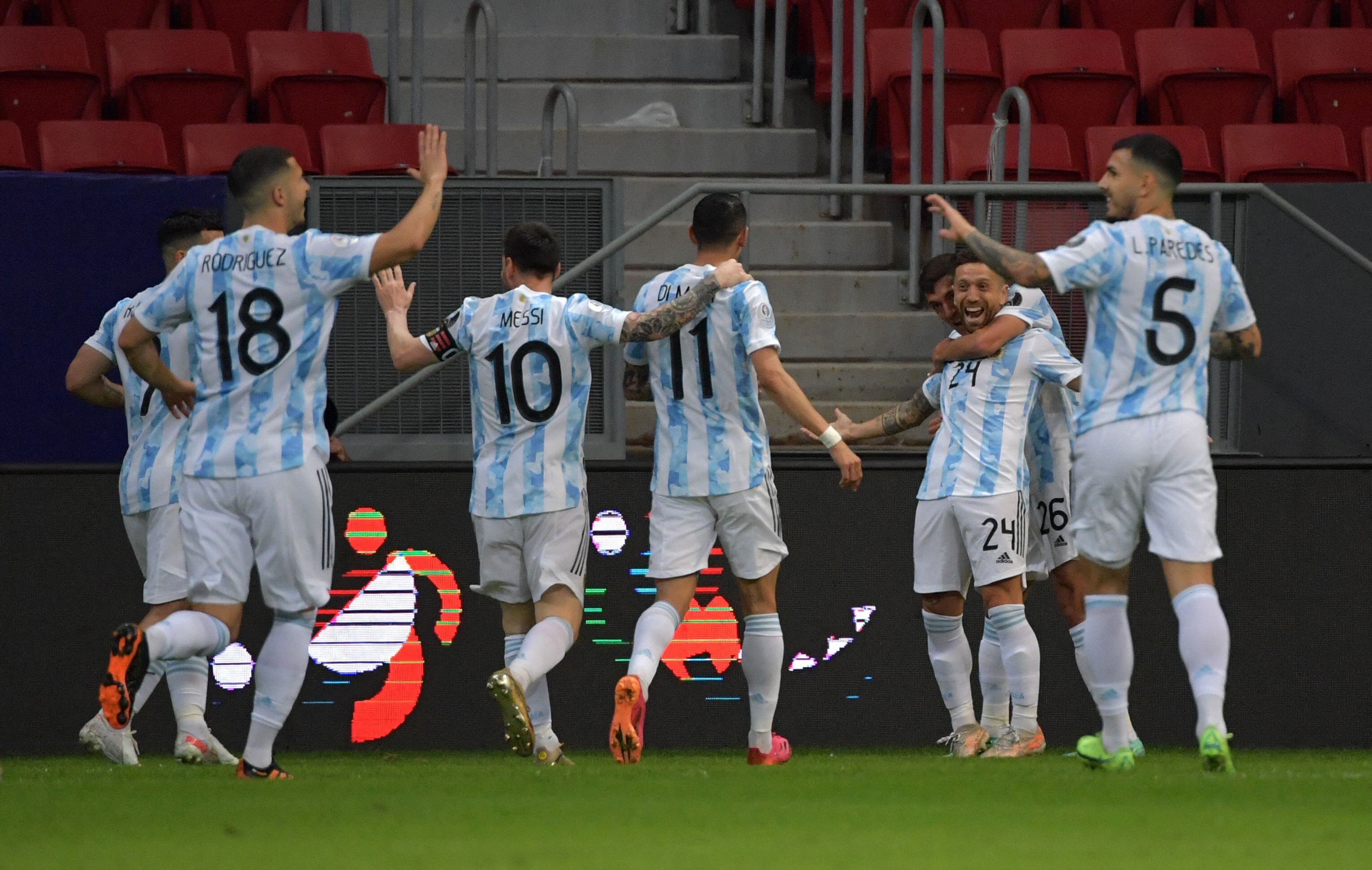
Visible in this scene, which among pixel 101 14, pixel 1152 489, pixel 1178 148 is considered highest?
pixel 101 14

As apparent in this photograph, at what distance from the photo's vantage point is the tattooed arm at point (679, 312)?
265 inches

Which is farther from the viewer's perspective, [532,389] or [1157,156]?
[532,389]

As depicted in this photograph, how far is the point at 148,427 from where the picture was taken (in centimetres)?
747

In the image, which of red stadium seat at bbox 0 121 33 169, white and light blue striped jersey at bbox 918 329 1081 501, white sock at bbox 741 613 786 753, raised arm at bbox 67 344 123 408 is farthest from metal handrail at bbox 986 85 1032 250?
red stadium seat at bbox 0 121 33 169

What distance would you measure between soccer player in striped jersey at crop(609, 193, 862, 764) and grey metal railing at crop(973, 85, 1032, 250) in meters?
1.92

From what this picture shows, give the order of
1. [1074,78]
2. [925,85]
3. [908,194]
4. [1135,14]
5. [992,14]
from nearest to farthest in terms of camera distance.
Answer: [908,194], [925,85], [1074,78], [992,14], [1135,14]

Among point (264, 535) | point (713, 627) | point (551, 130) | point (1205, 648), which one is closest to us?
point (1205, 648)

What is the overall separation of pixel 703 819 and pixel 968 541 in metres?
2.77

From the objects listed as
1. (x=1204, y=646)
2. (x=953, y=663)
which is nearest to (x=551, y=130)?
(x=953, y=663)

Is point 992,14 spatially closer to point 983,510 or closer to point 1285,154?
point 1285,154

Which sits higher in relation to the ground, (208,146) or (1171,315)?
(208,146)

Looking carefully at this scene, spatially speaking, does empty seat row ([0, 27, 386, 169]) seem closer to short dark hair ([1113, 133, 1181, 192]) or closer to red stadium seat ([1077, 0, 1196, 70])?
red stadium seat ([1077, 0, 1196, 70])

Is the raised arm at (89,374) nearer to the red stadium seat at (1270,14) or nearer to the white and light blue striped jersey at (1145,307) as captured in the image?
the white and light blue striped jersey at (1145,307)

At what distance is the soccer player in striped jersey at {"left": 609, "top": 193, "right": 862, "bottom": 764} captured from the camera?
6.99 m
